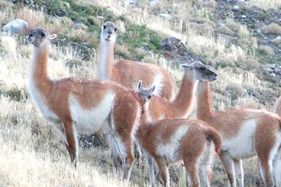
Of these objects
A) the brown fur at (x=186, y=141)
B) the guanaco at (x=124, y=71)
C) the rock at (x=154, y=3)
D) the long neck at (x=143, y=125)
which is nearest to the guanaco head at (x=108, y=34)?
the guanaco at (x=124, y=71)

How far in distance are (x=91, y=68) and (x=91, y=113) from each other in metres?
5.29

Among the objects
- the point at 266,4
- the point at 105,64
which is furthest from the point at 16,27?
the point at 266,4

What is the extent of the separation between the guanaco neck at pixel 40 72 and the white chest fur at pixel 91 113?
39cm

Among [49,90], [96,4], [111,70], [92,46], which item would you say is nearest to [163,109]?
[111,70]

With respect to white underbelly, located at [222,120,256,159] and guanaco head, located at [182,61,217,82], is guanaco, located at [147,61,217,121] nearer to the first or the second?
guanaco head, located at [182,61,217,82]

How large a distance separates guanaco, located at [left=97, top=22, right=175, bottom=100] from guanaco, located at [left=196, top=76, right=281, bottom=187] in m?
1.53

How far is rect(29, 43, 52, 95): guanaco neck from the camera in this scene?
33.6ft

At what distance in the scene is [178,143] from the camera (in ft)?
33.0

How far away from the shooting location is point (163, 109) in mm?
11742

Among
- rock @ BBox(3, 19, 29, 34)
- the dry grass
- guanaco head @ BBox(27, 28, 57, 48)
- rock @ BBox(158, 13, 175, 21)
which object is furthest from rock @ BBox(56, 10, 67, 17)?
guanaco head @ BBox(27, 28, 57, 48)

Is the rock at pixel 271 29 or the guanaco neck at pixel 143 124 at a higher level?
the guanaco neck at pixel 143 124

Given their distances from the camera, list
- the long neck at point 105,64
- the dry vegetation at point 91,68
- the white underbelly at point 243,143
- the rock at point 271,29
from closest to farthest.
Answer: the dry vegetation at point 91,68 → the white underbelly at point 243,143 → the long neck at point 105,64 → the rock at point 271,29

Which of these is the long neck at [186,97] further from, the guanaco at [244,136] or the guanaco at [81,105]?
the guanaco at [81,105]

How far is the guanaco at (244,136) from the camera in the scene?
1098cm
